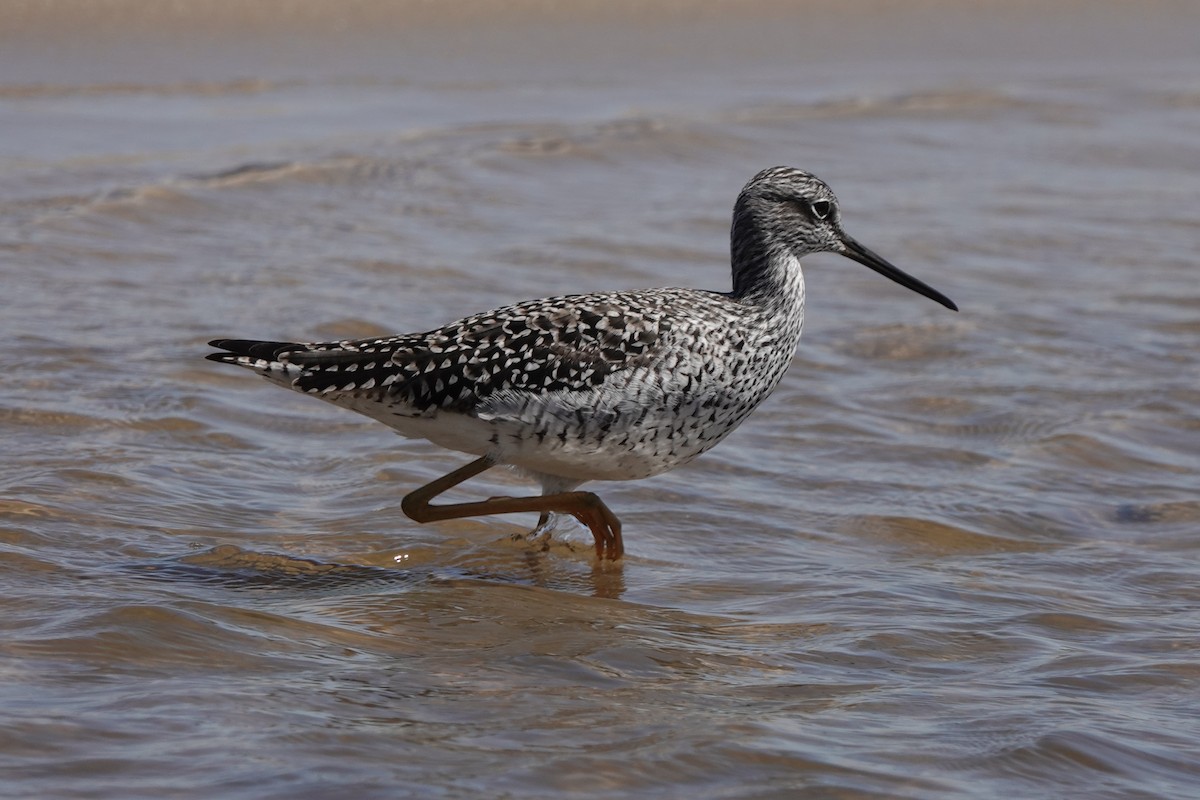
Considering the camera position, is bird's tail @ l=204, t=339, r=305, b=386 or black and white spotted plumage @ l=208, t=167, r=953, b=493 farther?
bird's tail @ l=204, t=339, r=305, b=386

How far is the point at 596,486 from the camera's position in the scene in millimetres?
8477

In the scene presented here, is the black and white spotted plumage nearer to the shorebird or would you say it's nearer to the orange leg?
the shorebird

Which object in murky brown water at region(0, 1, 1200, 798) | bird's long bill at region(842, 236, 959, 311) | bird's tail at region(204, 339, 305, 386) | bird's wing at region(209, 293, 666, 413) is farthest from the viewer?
bird's long bill at region(842, 236, 959, 311)

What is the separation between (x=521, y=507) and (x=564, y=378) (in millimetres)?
724

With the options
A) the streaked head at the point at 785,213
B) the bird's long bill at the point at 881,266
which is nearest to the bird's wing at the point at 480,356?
the streaked head at the point at 785,213

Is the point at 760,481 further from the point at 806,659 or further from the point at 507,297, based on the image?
the point at 507,297

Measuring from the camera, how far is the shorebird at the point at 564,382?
6789 millimetres

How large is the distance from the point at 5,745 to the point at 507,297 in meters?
6.03

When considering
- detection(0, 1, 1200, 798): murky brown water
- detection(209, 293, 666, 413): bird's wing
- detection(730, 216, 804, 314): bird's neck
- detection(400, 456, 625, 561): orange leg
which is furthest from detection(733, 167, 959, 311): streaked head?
detection(400, 456, 625, 561): orange leg

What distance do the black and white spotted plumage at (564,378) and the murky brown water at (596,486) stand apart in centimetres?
62

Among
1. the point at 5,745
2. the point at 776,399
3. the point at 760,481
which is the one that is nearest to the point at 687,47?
the point at 776,399

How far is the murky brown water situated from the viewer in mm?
5465

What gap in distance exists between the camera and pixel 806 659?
6.27 metres

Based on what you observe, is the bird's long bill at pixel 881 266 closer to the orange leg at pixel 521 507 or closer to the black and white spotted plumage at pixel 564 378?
the black and white spotted plumage at pixel 564 378
